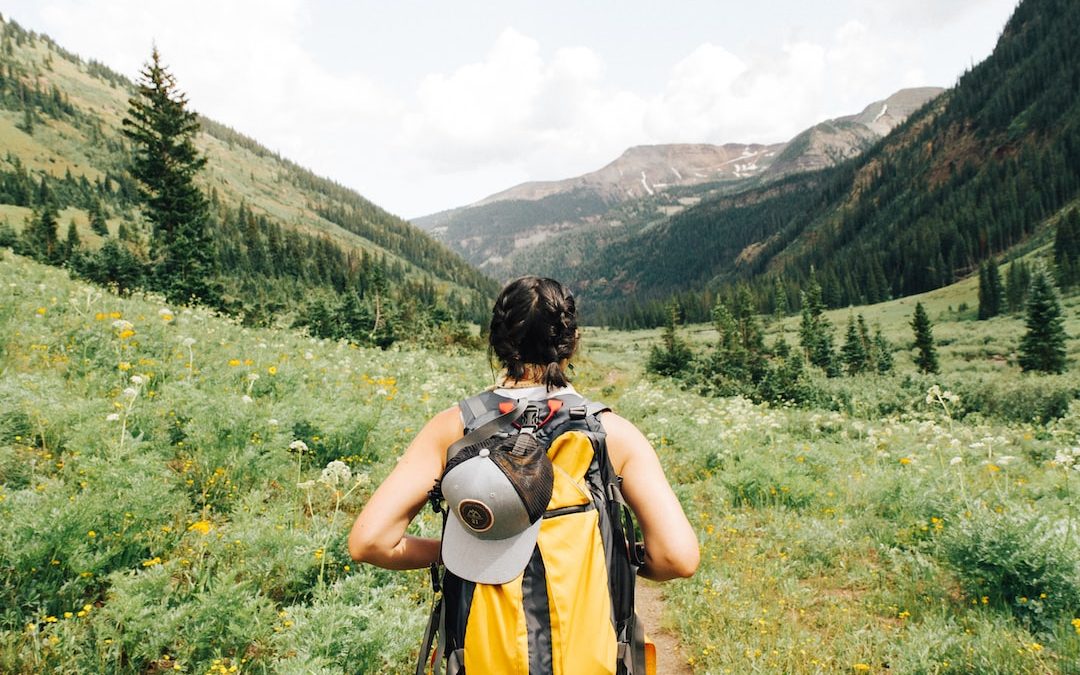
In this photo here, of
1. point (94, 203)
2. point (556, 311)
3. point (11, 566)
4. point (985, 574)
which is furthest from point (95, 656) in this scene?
point (94, 203)

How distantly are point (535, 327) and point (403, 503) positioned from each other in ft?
2.97

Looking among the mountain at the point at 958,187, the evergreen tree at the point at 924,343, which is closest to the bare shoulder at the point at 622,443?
the evergreen tree at the point at 924,343

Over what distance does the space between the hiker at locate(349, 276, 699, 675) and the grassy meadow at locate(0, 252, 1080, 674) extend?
5.63 feet

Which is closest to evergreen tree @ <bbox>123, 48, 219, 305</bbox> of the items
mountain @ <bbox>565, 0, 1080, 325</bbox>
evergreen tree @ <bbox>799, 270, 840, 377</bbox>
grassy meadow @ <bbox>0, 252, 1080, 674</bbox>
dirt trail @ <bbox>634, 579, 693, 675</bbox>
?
grassy meadow @ <bbox>0, 252, 1080, 674</bbox>

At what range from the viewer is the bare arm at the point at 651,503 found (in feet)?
7.13

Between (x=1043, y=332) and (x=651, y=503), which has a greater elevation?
(x=651, y=503)

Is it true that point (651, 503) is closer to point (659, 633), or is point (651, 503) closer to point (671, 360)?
point (659, 633)

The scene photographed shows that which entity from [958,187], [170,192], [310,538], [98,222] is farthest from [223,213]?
[958,187]

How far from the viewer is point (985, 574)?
4.64 metres

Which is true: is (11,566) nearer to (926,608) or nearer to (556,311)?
(556,311)

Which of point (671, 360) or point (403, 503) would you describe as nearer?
point (403, 503)

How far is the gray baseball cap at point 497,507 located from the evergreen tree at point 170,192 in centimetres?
3112

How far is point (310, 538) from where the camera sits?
14.4 ft

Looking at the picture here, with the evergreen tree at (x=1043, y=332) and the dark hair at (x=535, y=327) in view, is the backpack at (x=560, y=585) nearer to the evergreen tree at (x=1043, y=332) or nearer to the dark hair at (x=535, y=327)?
the dark hair at (x=535, y=327)
